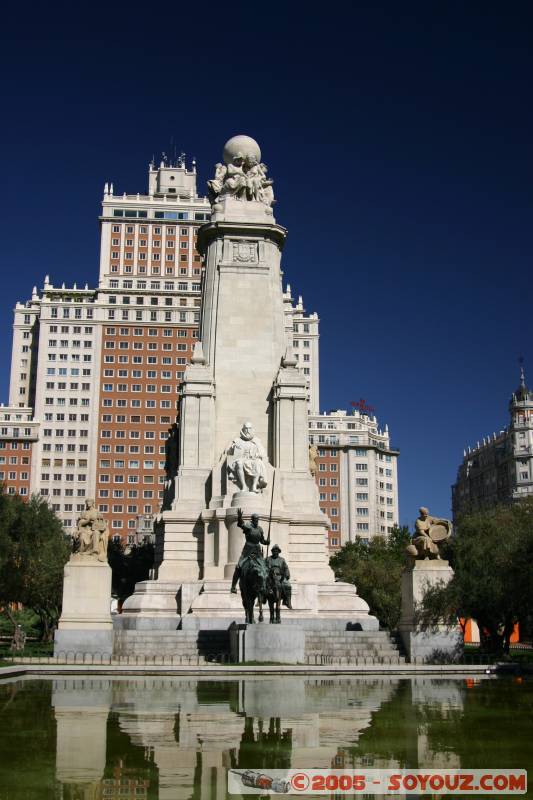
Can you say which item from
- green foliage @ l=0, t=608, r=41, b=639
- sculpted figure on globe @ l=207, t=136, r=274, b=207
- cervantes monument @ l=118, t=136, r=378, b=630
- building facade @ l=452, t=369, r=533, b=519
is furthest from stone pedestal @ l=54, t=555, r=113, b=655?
building facade @ l=452, t=369, r=533, b=519

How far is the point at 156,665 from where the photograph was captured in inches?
942

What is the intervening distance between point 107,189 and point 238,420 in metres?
111

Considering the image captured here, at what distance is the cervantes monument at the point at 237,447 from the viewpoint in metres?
32.2

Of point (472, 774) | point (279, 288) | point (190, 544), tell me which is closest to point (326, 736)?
point (472, 774)

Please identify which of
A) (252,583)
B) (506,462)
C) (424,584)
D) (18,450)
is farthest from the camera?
(506,462)

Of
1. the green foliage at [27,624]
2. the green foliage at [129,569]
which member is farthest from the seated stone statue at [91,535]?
the green foliage at [27,624]

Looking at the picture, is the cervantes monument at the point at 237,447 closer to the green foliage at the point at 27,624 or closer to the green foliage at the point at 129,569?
the green foliage at the point at 129,569

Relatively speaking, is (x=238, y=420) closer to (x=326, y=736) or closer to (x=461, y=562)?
(x=461, y=562)

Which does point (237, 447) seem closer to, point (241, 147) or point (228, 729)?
point (241, 147)

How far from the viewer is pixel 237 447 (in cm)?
3544

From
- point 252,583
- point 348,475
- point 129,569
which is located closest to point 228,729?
point 252,583

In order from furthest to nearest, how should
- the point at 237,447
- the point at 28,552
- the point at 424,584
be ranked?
the point at 28,552, the point at 237,447, the point at 424,584

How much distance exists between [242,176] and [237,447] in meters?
13.6

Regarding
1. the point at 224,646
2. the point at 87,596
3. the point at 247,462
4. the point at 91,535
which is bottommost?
the point at 224,646
